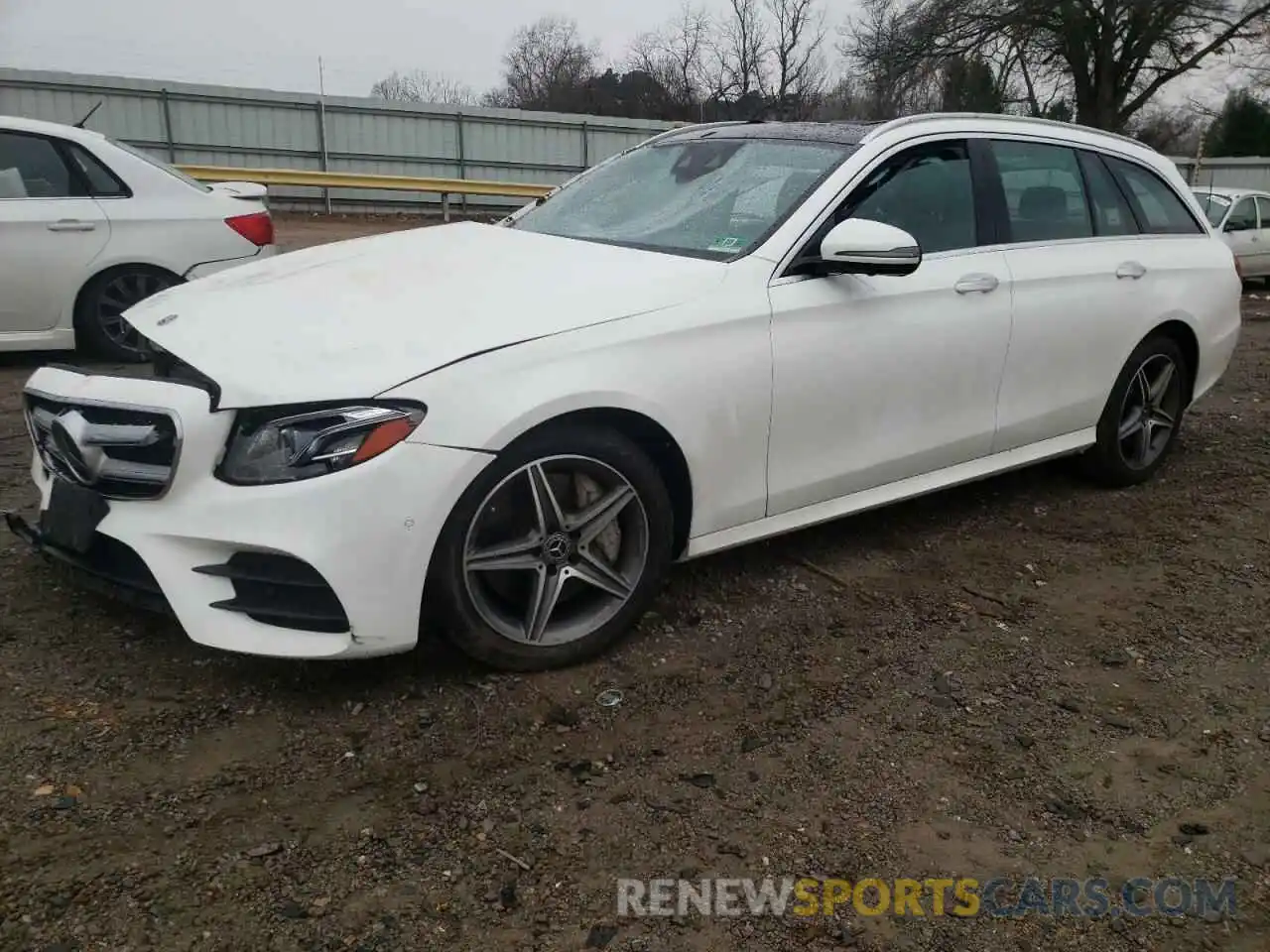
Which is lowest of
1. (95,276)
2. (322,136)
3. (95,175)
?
(95,276)

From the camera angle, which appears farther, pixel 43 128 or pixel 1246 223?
pixel 1246 223

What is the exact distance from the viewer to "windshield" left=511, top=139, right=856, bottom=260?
3516 mm

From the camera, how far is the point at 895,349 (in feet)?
12.0

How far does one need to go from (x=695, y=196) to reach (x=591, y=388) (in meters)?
1.23

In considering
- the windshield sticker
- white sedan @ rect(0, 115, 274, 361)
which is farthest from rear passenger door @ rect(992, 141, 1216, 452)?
white sedan @ rect(0, 115, 274, 361)

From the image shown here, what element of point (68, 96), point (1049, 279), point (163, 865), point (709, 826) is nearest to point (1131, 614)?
point (1049, 279)

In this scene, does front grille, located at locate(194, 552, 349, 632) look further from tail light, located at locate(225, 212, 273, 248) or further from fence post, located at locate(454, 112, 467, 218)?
fence post, located at locate(454, 112, 467, 218)

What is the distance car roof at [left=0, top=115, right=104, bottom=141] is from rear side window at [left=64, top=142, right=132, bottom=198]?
66mm

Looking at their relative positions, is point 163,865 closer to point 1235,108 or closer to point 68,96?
point 68,96

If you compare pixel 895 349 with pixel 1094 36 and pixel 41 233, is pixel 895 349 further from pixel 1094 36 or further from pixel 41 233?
pixel 1094 36

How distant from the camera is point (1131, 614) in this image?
3.69m

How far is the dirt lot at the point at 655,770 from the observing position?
6.98 feet

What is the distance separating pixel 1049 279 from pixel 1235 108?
155 ft

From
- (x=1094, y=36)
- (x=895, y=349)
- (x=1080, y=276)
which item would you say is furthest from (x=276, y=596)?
(x=1094, y=36)
